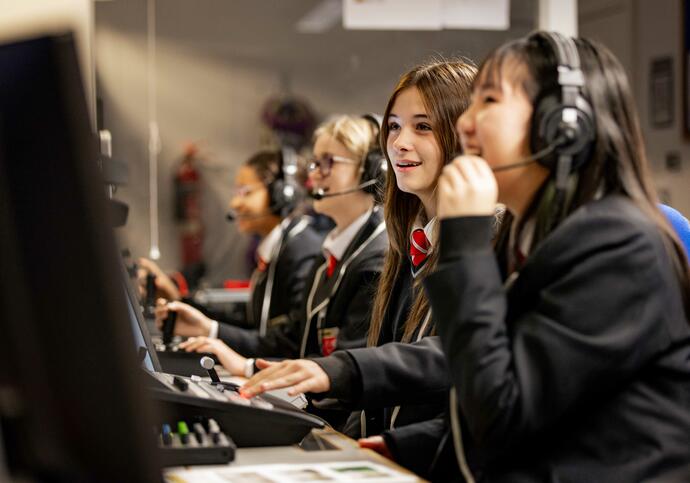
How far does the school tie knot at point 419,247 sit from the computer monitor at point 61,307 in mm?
A: 1227

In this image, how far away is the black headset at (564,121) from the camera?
1.14 meters

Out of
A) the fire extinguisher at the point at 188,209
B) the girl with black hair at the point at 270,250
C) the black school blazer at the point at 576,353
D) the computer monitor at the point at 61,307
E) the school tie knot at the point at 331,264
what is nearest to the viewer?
the computer monitor at the point at 61,307

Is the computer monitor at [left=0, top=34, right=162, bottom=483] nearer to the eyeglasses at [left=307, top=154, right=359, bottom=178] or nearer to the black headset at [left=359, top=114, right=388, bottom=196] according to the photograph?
the black headset at [left=359, top=114, right=388, bottom=196]

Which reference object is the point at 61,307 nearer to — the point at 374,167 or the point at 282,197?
the point at 374,167

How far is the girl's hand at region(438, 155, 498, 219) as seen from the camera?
114 centimetres

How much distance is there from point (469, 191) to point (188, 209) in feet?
12.7

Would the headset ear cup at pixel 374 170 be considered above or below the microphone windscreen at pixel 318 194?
above

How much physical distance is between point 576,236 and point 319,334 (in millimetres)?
1585

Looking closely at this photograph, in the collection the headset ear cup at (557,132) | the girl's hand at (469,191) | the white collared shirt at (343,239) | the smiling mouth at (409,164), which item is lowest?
the white collared shirt at (343,239)

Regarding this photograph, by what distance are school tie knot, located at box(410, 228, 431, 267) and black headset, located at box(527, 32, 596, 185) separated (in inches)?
27.8

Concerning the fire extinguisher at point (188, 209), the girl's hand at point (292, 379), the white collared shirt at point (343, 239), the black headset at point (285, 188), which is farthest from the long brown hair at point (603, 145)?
the fire extinguisher at point (188, 209)

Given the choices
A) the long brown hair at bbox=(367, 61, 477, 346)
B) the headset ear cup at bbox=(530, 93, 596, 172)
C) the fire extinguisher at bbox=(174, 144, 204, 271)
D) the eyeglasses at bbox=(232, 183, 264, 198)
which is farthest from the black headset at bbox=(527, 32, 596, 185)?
the fire extinguisher at bbox=(174, 144, 204, 271)

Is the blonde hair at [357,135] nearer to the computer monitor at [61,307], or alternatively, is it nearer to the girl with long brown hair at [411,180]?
the girl with long brown hair at [411,180]

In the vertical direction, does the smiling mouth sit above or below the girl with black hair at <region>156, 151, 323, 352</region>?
above
